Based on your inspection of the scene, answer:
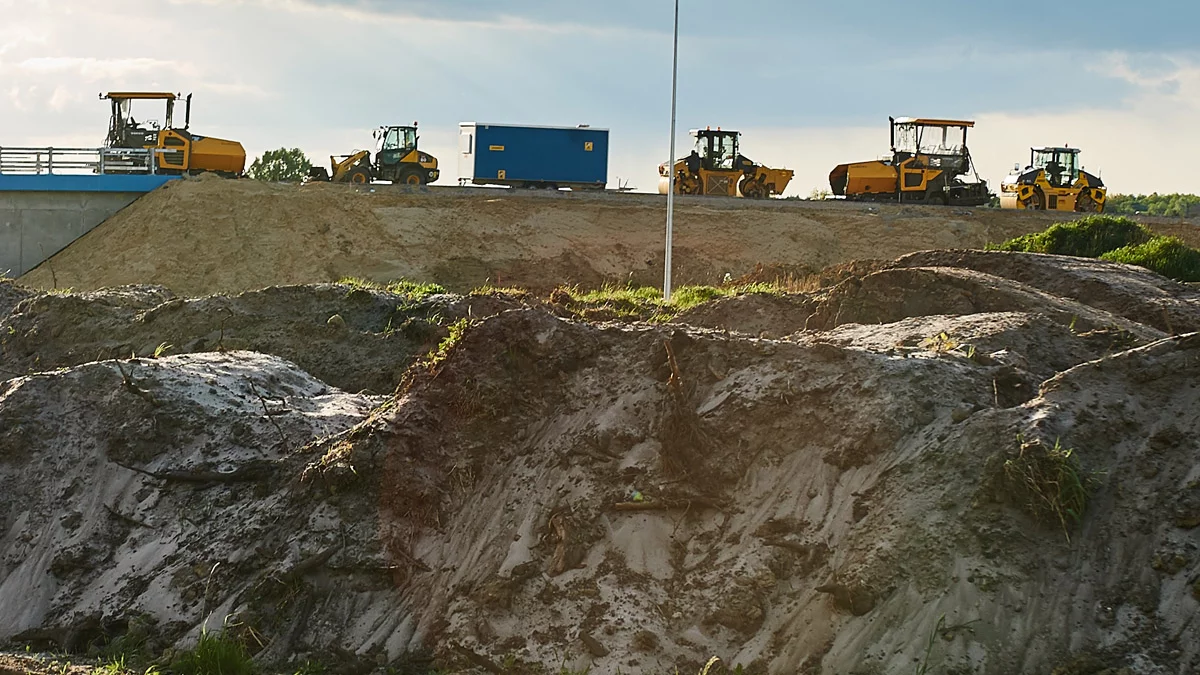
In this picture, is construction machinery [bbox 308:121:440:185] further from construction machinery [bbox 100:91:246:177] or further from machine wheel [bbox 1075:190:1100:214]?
machine wheel [bbox 1075:190:1100:214]

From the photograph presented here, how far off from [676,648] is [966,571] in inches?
63.5

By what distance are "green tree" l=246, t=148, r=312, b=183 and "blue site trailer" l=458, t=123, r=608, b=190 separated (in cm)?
1375

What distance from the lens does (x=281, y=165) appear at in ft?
179

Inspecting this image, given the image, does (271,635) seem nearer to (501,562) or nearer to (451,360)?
(501,562)

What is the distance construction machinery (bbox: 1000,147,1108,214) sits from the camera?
41375mm

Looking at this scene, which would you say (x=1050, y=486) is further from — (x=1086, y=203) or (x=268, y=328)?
(x=1086, y=203)

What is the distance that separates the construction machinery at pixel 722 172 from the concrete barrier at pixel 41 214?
16146 millimetres

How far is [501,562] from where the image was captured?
8055mm

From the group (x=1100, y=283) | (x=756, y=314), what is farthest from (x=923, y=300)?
(x=1100, y=283)

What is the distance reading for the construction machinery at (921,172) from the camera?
41250 mm

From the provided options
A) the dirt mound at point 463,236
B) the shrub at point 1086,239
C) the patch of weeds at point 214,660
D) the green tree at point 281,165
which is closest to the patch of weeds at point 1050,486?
the patch of weeds at point 214,660

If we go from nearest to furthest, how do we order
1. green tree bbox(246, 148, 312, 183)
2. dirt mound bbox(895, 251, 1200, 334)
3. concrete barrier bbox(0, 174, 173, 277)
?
dirt mound bbox(895, 251, 1200, 334) → concrete barrier bbox(0, 174, 173, 277) → green tree bbox(246, 148, 312, 183)

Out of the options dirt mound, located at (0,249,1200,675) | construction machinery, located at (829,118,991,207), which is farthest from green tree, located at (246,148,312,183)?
dirt mound, located at (0,249,1200,675)

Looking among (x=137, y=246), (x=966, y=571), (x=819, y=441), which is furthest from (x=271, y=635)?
(x=137, y=246)
